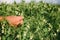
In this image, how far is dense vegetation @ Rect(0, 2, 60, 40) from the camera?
4.06 m

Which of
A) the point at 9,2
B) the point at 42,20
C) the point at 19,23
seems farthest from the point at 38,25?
the point at 9,2

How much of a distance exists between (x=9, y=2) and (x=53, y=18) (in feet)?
3.58

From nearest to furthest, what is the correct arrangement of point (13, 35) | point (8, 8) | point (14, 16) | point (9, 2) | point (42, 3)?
point (13, 35) → point (14, 16) → point (8, 8) → point (9, 2) → point (42, 3)

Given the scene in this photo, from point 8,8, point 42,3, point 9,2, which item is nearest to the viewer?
point 8,8

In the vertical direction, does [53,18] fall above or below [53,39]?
above

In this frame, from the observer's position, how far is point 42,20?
4.71m

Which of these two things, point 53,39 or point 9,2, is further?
point 9,2

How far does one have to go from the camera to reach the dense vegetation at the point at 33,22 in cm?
406

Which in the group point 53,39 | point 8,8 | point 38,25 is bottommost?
point 53,39

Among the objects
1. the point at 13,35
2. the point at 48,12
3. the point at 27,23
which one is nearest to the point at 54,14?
the point at 48,12

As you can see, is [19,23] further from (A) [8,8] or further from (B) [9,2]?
(B) [9,2]

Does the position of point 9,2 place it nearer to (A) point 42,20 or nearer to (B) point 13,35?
(A) point 42,20

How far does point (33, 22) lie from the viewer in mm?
4555

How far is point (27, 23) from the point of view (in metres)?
4.38
